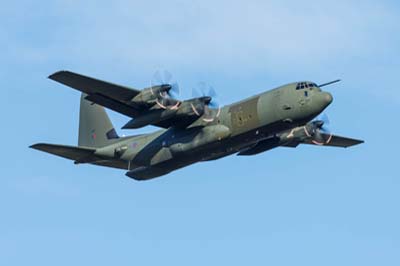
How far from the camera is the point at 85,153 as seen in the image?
246 ft

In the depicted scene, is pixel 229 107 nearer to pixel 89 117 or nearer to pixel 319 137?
pixel 319 137

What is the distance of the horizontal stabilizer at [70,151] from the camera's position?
7262cm

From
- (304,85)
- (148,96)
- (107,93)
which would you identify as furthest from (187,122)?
(304,85)

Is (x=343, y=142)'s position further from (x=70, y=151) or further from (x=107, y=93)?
(x=70, y=151)

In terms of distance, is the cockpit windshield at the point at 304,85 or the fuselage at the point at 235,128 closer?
the fuselage at the point at 235,128

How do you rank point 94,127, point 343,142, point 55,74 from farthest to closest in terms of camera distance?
point 343,142
point 94,127
point 55,74

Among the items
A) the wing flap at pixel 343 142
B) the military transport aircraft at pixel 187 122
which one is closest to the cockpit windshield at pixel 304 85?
the military transport aircraft at pixel 187 122

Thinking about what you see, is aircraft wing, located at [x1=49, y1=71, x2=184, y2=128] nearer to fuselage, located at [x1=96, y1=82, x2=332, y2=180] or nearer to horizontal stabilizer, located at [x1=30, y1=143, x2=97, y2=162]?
fuselage, located at [x1=96, y1=82, x2=332, y2=180]

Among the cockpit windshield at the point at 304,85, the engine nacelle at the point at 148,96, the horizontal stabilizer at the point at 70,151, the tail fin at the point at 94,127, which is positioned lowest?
the horizontal stabilizer at the point at 70,151

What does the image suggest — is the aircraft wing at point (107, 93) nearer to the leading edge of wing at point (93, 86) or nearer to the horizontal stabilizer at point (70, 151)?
the leading edge of wing at point (93, 86)

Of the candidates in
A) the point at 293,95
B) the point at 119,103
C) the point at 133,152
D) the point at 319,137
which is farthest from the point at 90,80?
the point at 319,137

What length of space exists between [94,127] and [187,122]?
11.5 metres

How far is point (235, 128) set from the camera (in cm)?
6994

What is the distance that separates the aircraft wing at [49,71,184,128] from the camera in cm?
6788
